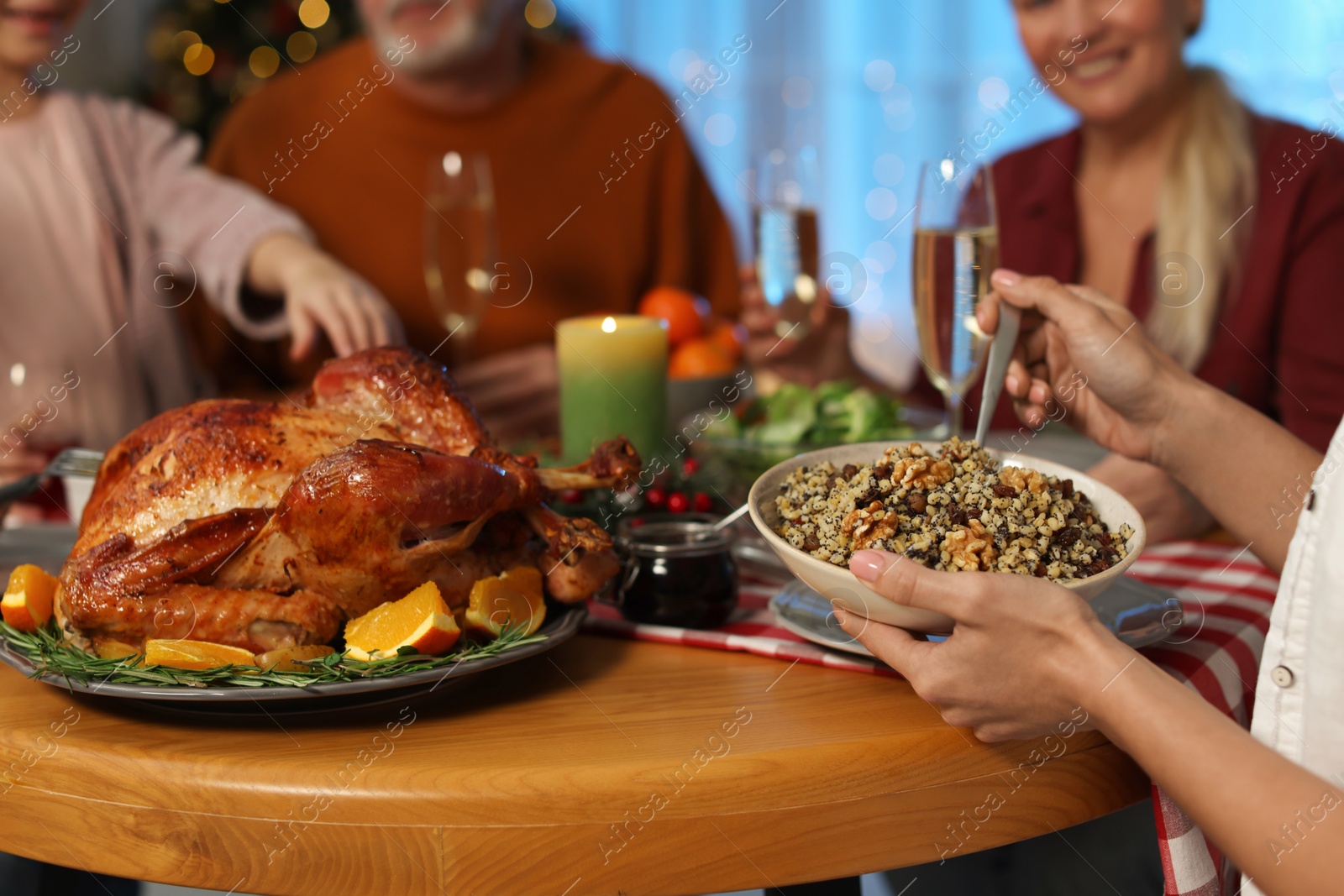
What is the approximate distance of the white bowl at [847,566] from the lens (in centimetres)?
82

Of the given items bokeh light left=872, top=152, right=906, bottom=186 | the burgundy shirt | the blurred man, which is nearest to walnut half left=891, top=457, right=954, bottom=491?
the burgundy shirt

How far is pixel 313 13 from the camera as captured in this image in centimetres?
382

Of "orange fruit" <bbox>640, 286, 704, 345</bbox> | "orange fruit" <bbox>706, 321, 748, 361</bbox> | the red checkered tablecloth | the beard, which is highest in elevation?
the beard

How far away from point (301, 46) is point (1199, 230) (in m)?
3.20

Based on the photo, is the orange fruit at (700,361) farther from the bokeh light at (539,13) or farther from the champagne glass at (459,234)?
the bokeh light at (539,13)

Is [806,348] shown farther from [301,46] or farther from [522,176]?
[301,46]

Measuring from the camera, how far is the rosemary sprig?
0.81 meters

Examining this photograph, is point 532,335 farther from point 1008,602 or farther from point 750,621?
point 1008,602

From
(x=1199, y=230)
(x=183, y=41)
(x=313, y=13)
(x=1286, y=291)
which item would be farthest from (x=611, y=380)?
(x=183, y=41)

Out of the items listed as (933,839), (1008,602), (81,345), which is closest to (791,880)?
(933,839)

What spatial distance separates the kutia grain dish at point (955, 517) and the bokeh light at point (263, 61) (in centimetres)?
364

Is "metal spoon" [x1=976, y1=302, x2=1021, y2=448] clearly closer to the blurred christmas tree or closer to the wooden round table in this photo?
the wooden round table

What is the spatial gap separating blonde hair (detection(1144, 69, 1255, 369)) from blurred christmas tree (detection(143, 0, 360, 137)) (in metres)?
3.02

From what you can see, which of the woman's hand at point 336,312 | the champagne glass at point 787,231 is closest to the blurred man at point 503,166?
the woman's hand at point 336,312
